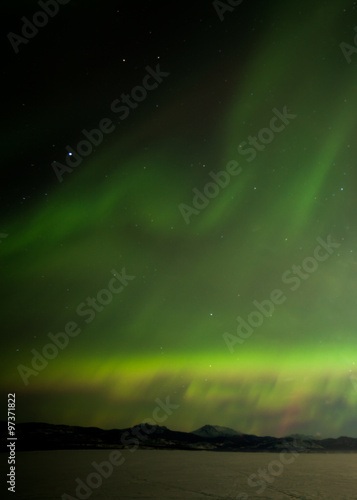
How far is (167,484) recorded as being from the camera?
39.3 ft

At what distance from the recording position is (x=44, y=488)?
10.5 m

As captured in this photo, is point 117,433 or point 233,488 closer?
point 233,488

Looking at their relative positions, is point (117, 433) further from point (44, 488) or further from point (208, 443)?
point (44, 488)

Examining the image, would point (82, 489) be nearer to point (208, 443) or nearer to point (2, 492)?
point (2, 492)

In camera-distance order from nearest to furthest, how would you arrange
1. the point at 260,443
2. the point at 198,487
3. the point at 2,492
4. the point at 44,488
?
the point at 2,492, the point at 44,488, the point at 198,487, the point at 260,443

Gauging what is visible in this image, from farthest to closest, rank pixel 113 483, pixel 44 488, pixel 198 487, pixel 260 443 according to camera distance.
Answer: pixel 260 443 < pixel 113 483 < pixel 198 487 < pixel 44 488

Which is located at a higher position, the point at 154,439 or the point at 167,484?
the point at 167,484

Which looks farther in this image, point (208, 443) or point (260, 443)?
point (260, 443)

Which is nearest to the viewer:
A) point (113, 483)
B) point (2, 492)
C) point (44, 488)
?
point (2, 492)

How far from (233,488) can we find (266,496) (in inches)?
62.2

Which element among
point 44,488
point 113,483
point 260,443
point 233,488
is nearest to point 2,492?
point 44,488

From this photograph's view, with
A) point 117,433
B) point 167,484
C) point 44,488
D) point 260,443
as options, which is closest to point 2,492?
point 44,488

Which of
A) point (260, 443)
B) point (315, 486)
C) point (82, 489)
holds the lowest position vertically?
point (260, 443)

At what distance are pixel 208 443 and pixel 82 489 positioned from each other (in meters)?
65.8
